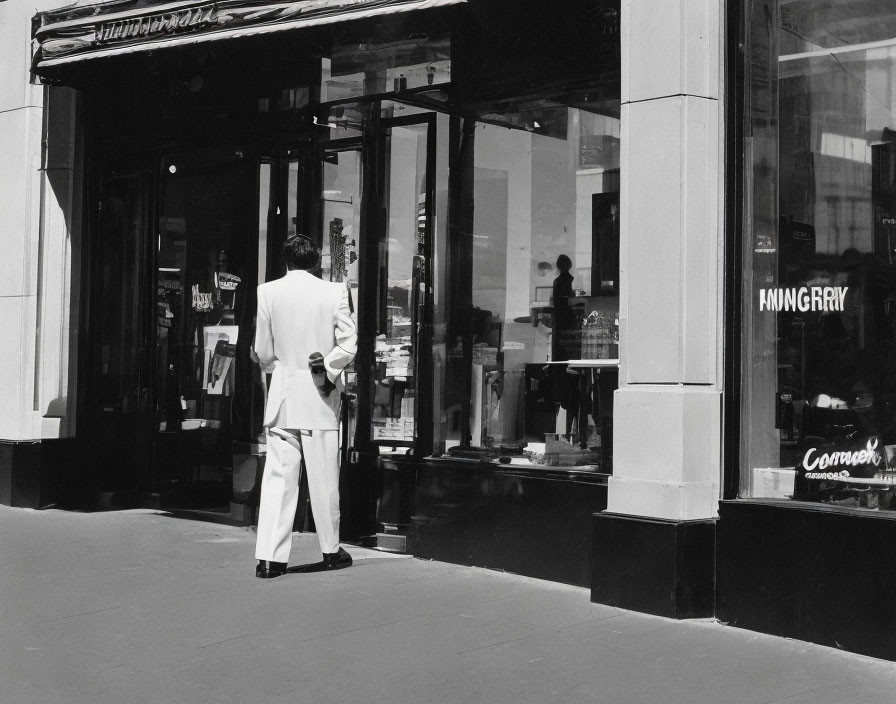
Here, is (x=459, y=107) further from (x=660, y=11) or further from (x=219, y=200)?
(x=219, y=200)

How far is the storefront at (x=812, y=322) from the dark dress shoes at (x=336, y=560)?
2.54 metres

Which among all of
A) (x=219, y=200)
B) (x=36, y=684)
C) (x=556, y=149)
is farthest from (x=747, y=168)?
(x=219, y=200)

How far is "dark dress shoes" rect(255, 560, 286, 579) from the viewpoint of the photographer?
7242mm

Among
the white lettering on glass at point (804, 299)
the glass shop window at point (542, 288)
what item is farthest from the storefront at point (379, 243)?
the white lettering on glass at point (804, 299)

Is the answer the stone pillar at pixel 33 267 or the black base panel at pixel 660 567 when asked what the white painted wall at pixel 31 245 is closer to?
the stone pillar at pixel 33 267

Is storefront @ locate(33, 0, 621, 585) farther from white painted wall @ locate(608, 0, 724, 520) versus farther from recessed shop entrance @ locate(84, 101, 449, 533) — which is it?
white painted wall @ locate(608, 0, 724, 520)

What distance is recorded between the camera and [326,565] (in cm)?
755

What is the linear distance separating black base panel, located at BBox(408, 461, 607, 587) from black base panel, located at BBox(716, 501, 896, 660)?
107 centimetres

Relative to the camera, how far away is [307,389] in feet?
24.5

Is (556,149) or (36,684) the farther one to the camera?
(556,149)

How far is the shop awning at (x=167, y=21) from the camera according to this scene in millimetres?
7453

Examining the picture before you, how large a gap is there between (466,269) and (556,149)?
1065 mm

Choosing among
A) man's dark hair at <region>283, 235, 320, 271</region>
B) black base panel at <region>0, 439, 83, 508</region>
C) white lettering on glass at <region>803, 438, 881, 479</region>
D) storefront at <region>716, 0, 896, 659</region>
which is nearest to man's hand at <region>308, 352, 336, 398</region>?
man's dark hair at <region>283, 235, 320, 271</region>

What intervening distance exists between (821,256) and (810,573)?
5.37 ft
